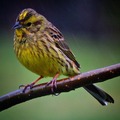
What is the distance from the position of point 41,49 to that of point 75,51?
1.52m

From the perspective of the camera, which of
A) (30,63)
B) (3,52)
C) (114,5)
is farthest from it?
(114,5)

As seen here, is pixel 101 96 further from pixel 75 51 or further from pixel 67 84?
pixel 75 51

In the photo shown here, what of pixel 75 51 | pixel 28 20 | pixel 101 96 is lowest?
pixel 75 51

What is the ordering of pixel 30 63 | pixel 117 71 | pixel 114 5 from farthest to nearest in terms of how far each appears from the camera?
pixel 114 5
pixel 30 63
pixel 117 71

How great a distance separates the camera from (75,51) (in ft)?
13.4

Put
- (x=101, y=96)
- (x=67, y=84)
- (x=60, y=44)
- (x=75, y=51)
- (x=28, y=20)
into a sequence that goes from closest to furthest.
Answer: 1. (x=67, y=84)
2. (x=101, y=96)
3. (x=28, y=20)
4. (x=60, y=44)
5. (x=75, y=51)

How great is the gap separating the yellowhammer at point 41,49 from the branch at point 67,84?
17.3 inches

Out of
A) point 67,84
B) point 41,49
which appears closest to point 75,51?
point 41,49

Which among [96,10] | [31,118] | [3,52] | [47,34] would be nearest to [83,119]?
[31,118]

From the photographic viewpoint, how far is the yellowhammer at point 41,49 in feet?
8.19

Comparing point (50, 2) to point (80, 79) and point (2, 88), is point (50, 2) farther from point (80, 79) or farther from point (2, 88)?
point (80, 79)

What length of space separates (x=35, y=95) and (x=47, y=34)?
2.30 ft

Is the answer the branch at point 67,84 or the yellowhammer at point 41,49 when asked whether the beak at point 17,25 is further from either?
the branch at point 67,84

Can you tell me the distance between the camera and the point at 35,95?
2.00 meters
